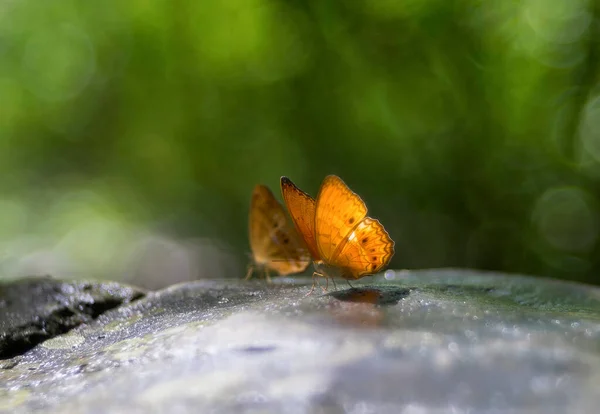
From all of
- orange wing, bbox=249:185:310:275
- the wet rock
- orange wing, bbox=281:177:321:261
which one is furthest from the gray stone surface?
orange wing, bbox=249:185:310:275

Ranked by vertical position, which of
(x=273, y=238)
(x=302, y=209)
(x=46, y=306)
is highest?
(x=302, y=209)

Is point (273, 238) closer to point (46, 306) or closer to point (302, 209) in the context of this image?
point (302, 209)

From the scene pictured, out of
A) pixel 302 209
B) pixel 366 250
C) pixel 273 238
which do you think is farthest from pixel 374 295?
pixel 273 238

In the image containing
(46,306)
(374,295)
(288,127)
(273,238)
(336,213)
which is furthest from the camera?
(288,127)

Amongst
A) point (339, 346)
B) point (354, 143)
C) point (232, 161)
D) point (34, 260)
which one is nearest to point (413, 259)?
point (354, 143)

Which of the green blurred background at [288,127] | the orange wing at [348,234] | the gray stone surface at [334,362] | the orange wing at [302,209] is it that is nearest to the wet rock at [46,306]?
the gray stone surface at [334,362]

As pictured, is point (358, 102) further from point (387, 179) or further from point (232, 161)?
point (232, 161)

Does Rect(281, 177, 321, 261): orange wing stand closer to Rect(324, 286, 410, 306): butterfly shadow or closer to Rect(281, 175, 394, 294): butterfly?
Rect(281, 175, 394, 294): butterfly
